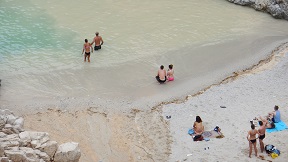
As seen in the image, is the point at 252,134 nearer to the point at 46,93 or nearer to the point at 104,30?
the point at 46,93

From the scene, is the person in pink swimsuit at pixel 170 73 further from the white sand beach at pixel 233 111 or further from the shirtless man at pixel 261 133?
the shirtless man at pixel 261 133

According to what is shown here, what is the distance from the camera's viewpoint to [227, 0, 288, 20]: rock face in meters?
26.6

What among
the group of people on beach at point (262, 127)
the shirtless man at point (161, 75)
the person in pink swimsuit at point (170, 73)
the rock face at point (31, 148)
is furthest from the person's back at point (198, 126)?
the rock face at point (31, 148)

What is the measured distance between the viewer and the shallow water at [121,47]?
1836cm

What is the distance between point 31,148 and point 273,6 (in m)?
20.1

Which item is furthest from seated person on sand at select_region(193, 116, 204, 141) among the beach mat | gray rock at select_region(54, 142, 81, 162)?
gray rock at select_region(54, 142, 81, 162)

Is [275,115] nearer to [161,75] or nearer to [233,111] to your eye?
[233,111]

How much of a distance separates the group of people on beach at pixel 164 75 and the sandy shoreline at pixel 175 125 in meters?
1.51

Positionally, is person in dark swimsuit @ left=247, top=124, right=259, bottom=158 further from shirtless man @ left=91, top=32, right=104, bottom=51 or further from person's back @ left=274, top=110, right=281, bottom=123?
shirtless man @ left=91, top=32, right=104, bottom=51

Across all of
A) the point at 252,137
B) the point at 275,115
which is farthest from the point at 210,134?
the point at 275,115

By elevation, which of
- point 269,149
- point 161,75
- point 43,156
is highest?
point 161,75

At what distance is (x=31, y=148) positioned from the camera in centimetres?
1206

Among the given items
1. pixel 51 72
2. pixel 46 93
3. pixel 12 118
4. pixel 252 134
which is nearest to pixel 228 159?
pixel 252 134

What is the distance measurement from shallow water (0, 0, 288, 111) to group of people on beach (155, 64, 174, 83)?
0.97 feet
